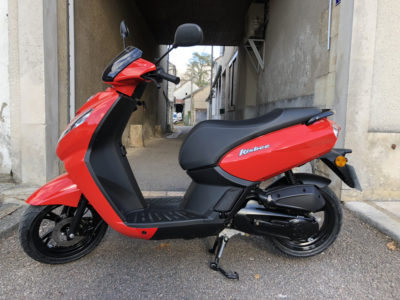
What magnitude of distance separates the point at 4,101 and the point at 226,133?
304 centimetres

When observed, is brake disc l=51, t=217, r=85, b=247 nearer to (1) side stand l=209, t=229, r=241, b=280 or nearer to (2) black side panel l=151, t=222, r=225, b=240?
(2) black side panel l=151, t=222, r=225, b=240

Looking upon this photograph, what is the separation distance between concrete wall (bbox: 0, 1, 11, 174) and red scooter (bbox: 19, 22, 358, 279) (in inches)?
81.3

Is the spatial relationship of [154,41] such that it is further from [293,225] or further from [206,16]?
[293,225]

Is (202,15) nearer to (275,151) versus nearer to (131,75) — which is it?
(131,75)

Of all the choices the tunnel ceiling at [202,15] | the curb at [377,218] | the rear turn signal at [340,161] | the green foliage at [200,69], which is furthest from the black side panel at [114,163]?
the green foliage at [200,69]

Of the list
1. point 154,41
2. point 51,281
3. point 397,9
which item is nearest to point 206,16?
point 154,41

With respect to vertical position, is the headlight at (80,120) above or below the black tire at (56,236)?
above

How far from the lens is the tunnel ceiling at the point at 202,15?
9422 mm

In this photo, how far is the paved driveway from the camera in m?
1.81

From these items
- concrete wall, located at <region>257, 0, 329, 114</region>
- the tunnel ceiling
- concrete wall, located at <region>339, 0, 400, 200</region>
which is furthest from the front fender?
the tunnel ceiling

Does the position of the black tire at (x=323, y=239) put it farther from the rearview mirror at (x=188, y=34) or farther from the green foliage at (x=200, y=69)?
the green foliage at (x=200, y=69)

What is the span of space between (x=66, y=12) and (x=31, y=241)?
3.20 m

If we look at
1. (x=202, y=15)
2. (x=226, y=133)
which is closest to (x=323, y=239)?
(x=226, y=133)

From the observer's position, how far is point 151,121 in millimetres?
12438
